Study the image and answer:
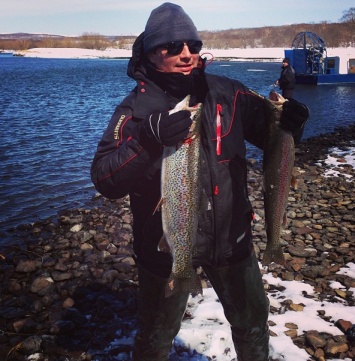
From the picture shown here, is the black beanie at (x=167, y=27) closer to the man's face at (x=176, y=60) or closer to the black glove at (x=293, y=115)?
the man's face at (x=176, y=60)

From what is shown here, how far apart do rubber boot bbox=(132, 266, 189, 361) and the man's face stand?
1568 millimetres

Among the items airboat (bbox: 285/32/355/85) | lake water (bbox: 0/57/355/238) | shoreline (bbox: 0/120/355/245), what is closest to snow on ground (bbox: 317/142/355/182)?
shoreline (bbox: 0/120/355/245)

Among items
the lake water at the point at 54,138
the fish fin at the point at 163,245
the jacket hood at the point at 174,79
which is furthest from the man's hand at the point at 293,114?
the lake water at the point at 54,138

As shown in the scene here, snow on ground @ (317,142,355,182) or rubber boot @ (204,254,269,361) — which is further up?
rubber boot @ (204,254,269,361)

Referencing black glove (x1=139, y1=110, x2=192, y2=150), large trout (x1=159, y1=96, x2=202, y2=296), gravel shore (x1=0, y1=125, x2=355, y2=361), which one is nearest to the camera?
black glove (x1=139, y1=110, x2=192, y2=150)

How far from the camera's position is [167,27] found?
9.64 feet

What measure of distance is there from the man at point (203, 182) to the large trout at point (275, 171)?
104 millimetres

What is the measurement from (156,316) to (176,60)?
6.47 feet

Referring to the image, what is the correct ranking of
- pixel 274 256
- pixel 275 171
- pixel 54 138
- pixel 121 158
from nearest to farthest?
pixel 121 158, pixel 275 171, pixel 274 256, pixel 54 138

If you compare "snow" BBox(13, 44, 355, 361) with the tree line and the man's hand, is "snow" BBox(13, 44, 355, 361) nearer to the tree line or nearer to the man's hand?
the man's hand

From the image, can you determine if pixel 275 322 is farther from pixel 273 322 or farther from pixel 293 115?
pixel 293 115

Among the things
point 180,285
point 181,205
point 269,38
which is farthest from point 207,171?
point 269,38

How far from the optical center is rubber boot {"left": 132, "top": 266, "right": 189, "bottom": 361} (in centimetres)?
295

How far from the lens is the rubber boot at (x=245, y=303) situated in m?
2.91
